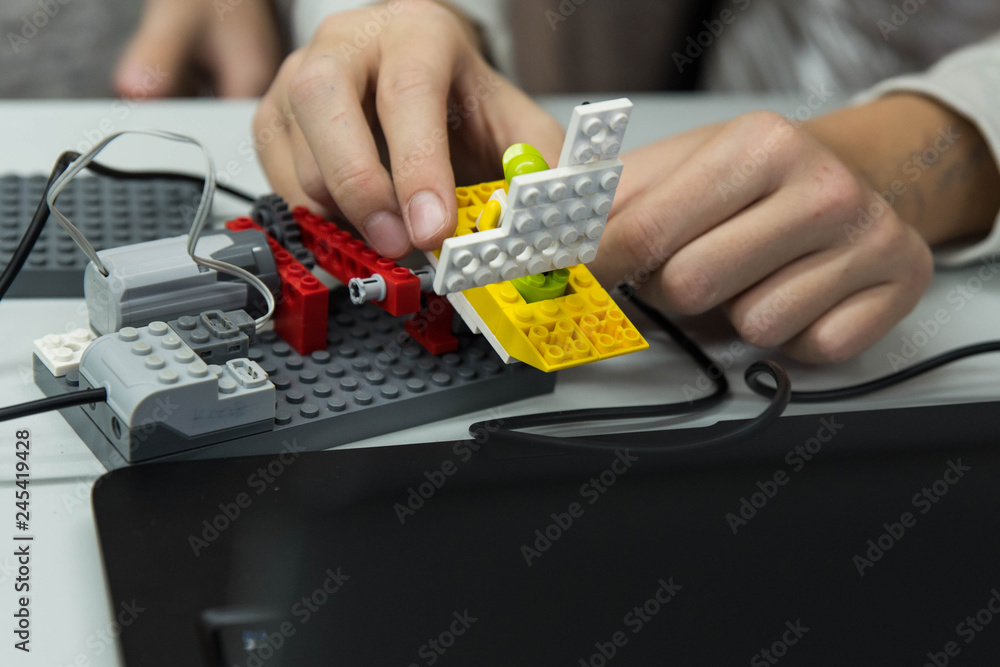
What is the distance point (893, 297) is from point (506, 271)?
0.34 metres

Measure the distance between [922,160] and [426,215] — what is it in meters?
0.51

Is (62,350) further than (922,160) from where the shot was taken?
No

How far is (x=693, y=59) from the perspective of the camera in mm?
1553

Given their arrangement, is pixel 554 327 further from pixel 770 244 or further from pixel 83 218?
pixel 83 218

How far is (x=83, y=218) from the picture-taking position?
64cm

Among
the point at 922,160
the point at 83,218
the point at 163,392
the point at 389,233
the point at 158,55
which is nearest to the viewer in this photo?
the point at 163,392

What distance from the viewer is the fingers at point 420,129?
49cm

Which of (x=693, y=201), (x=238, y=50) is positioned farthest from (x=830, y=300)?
(x=238, y=50)

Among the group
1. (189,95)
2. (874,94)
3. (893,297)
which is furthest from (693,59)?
(893,297)

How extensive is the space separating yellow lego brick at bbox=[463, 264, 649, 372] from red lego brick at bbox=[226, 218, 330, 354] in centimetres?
9

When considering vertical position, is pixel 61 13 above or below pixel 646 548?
below

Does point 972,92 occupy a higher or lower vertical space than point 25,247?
higher

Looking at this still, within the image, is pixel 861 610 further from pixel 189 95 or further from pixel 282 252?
pixel 189 95

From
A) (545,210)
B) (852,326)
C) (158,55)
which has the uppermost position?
(545,210)
